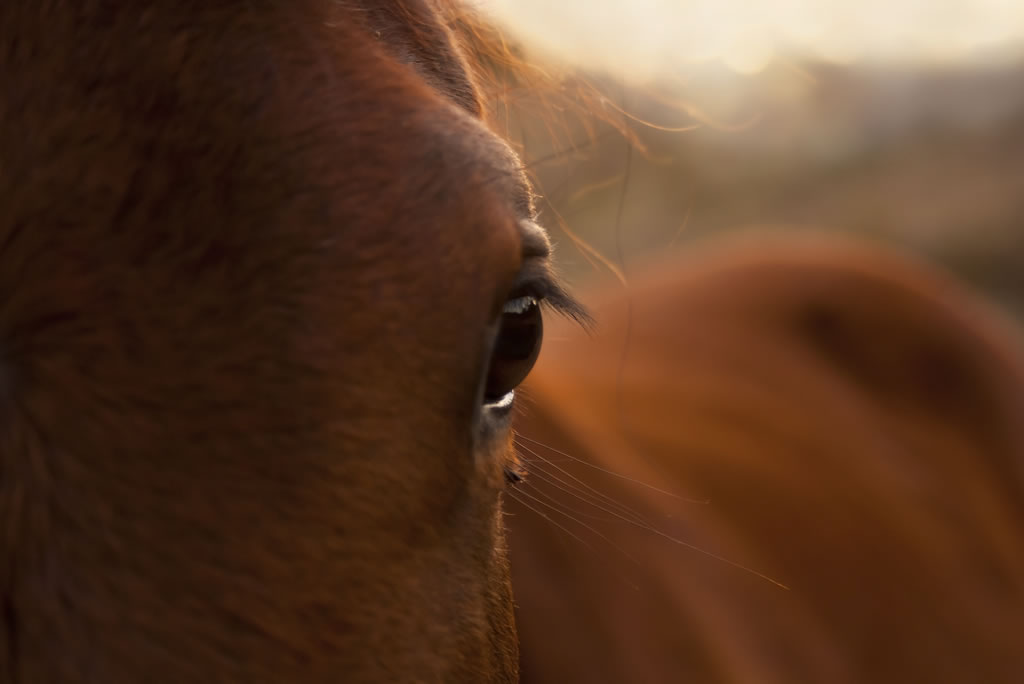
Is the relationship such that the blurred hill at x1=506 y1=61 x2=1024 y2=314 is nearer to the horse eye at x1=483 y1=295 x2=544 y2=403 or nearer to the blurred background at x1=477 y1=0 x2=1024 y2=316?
the blurred background at x1=477 y1=0 x2=1024 y2=316

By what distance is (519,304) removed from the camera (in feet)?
2.72

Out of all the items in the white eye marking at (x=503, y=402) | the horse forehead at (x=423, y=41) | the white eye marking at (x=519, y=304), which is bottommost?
A: the white eye marking at (x=503, y=402)

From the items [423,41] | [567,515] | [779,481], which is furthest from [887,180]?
[423,41]

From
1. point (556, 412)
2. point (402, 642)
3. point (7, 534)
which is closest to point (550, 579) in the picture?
point (556, 412)

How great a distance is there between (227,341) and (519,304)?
290 millimetres

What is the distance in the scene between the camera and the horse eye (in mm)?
817

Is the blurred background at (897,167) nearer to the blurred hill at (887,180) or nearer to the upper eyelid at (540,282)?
the blurred hill at (887,180)

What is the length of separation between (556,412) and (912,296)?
1492mm

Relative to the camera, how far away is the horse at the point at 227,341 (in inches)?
22.6

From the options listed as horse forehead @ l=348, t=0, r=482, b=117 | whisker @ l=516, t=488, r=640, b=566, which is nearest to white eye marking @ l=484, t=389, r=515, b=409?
whisker @ l=516, t=488, r=640, b=566

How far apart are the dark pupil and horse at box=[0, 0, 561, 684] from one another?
80 millimetres

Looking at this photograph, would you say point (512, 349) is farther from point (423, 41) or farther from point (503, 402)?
point (423, 41)

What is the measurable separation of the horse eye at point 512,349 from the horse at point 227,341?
0.08 m

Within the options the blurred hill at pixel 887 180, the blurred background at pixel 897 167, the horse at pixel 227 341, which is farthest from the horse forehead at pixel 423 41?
the blurred hill at pixel 887 180
